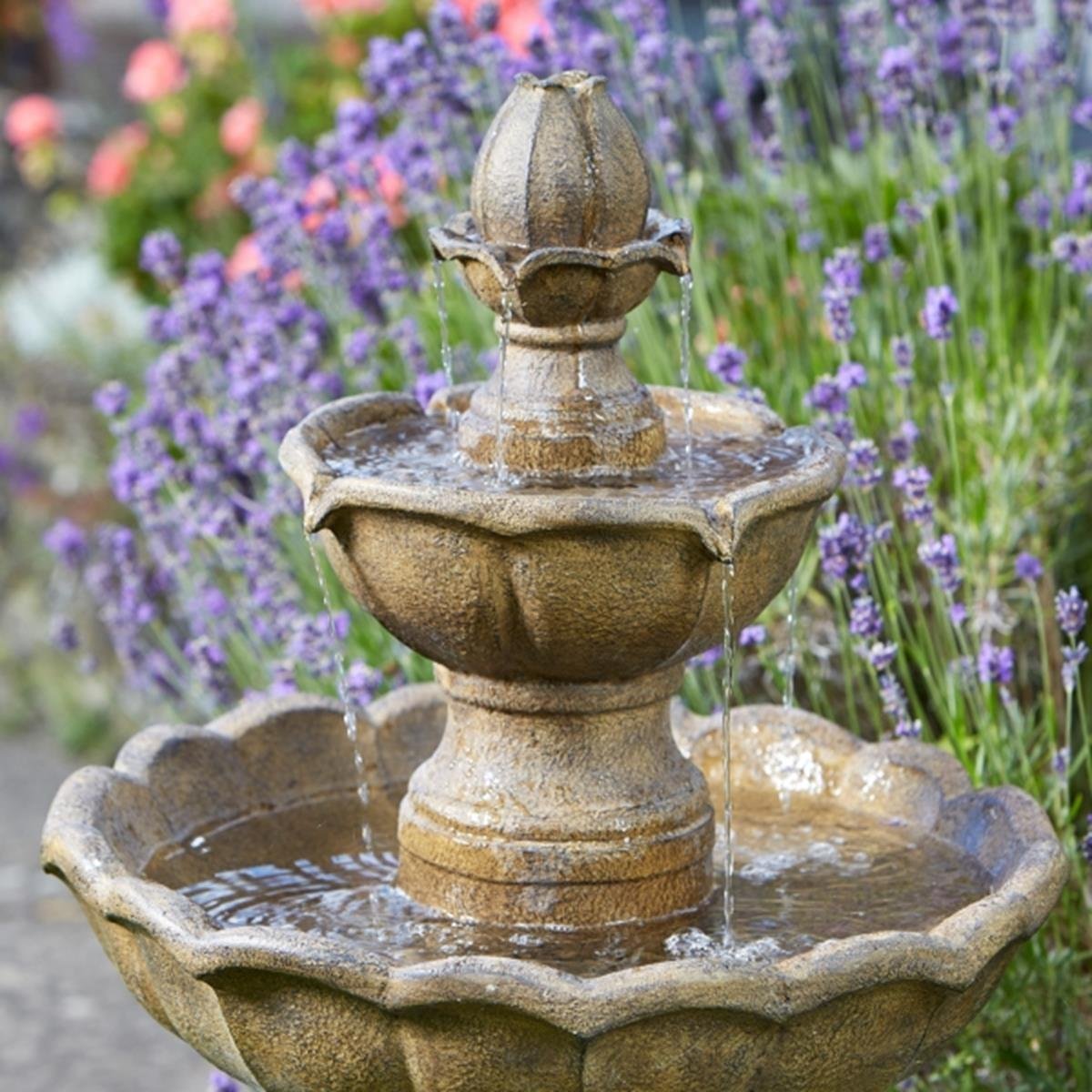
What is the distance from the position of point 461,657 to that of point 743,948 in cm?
47

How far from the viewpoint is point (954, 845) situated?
2.63m

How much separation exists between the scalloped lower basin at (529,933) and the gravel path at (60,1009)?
1591 millimetres

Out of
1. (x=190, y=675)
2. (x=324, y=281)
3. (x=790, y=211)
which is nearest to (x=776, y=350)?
(x=790, y=211)

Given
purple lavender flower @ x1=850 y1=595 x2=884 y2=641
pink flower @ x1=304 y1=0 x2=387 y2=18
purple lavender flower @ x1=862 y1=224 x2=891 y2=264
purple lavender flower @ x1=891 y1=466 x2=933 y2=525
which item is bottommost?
purple lavender flower @ x1=850 y1=595 x2=884 y2=641

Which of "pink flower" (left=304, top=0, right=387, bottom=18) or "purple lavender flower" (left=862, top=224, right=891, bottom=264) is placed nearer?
"purple lavender flower" (left=862, top=224, right=891, bottom=264)

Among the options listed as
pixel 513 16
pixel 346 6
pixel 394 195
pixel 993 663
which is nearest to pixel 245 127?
pixel 346 6

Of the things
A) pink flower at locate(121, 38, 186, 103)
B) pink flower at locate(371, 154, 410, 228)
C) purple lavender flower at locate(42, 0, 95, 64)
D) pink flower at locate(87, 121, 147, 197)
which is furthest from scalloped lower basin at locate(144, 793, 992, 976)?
purple lavender flower at locate(42, 0, 95, 64)

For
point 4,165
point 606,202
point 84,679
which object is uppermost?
point 606,202

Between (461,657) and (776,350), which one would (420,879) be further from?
(776,350)

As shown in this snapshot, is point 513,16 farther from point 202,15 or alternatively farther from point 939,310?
point 939,310

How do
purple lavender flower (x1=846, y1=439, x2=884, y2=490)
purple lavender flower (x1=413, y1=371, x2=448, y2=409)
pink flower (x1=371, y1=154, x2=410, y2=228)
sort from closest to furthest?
purple lavender flower (x1=846, y1=439, x2=884, y2=490) → purple lavender flower (x1=413, y1=371, x2=448, y2=409) → pink flower (x1=371, y1=154, x2=410, y2=228)

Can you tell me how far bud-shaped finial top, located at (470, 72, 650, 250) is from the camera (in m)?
2.28

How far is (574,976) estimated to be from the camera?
6.53ft

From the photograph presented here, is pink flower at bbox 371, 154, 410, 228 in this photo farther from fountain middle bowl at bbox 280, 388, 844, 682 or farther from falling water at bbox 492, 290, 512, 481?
fountain middle bowl at bbox 280, 388, 844, 682
